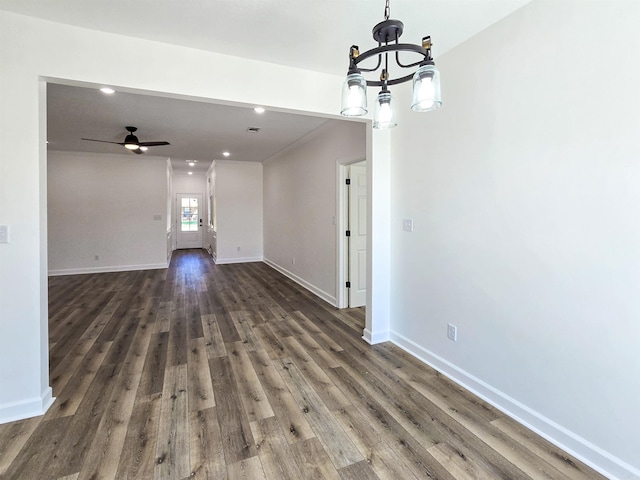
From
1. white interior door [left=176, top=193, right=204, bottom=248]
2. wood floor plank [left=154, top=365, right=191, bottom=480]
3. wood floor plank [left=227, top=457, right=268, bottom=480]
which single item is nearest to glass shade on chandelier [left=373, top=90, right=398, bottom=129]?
wood floor plank [left=227, top=457, right=268, bottom=480]

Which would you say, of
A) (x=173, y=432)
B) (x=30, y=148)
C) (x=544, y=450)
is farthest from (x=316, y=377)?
(x=30, y=148)

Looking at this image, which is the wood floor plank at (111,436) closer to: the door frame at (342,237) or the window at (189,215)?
the door frame at (342,237)

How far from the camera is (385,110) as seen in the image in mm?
1586

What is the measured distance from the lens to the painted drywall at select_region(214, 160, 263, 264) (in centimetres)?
782

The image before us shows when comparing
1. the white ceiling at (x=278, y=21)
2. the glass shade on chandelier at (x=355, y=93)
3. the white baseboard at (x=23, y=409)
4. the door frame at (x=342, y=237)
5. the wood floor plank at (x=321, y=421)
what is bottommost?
the wood floor plank at (x=321, y=421)

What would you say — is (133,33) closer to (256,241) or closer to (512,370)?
(512,370)

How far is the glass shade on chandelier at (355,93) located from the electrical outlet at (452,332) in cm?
192

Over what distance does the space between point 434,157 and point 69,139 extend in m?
6.14

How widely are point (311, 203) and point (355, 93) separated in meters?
3.86

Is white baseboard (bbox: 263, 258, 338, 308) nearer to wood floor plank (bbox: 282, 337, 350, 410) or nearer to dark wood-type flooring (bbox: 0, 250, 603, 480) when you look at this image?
dark wood-type flooring (bbox: 0, 250, 603, 480)

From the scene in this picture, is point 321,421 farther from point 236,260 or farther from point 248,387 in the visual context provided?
point 236,260

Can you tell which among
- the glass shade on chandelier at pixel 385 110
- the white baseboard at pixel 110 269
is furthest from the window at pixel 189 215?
the glass shade on chandelier at pixel 385 110

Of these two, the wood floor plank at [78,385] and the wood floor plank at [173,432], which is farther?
the wood floor plank at [78,385]

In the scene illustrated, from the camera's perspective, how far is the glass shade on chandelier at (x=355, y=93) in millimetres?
1344
